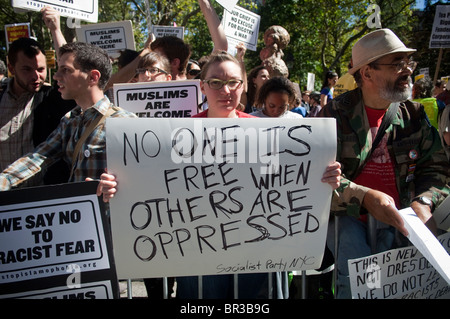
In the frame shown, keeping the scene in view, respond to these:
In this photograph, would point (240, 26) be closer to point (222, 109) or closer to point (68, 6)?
point (68, 6)

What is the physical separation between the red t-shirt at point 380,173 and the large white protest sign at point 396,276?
388 mm

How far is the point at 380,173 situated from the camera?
8.75 feet

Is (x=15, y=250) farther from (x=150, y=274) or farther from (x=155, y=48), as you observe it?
(x=155, y=48)

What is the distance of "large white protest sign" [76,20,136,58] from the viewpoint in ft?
18.9

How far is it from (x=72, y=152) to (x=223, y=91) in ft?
3.53

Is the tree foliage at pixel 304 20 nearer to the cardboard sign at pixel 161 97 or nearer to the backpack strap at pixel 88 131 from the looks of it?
the cardboard sign at pixel 161 97

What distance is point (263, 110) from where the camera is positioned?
423 cm

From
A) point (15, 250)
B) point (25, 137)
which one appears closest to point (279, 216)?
point (15, 250)

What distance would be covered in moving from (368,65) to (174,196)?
1.66m

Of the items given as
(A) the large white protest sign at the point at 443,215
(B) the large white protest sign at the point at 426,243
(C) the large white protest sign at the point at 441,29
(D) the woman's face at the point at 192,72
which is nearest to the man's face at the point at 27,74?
(D) the woman's face at the point at 192,72

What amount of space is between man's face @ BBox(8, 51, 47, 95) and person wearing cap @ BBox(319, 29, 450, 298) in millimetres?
2486

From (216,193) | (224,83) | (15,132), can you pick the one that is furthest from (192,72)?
(216,193)

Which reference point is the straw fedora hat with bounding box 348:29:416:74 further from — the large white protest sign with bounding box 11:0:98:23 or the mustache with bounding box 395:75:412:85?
the large white protest sign with bounding box 11:0:98:23

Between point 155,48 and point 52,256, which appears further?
point 155,48
